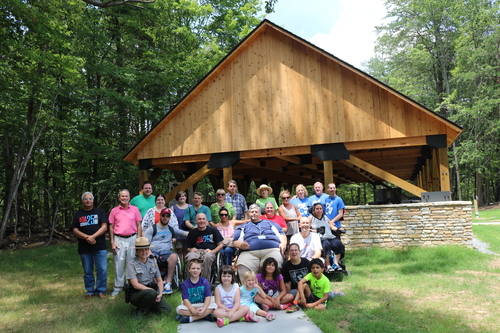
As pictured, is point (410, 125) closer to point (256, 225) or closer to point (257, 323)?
point (256, 225)

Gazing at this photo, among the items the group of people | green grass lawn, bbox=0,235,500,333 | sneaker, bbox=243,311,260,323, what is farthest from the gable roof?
sneaker, bbox=243,311,260,323

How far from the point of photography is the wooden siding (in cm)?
994

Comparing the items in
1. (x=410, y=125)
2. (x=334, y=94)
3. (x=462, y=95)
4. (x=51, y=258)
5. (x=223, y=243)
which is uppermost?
(x=462, y=95)

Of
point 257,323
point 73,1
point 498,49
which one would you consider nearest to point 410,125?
point 257,323

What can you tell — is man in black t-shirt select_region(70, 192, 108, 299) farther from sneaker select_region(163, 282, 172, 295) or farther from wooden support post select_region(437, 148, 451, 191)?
wooden support post select_region(437, 148, 451, 191)

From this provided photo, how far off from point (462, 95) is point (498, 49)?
3.88 meters

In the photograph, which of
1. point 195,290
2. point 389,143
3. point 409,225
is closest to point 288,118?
point 389,143

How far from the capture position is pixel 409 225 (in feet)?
30.8

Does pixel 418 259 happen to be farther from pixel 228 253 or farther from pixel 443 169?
pixel 228 253

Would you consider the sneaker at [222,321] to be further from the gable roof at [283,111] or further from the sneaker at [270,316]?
the gable roof at [283,111]

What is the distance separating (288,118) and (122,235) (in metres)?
5.95

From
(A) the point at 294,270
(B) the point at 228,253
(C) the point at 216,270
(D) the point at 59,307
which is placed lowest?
(D) the point at 59,307

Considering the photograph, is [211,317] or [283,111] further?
[283,111]

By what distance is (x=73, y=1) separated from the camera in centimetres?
1295
